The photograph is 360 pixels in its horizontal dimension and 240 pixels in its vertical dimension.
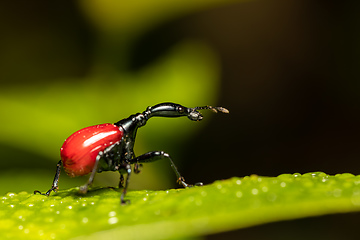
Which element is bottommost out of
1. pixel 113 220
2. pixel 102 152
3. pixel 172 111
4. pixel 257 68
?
pixel 113 220

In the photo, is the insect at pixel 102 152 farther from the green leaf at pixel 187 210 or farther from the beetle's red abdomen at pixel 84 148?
the green leaf at pixel 187 210

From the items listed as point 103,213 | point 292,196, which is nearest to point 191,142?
point 103,213

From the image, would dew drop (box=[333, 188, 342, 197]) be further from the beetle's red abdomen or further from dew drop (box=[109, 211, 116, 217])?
the beetle's red abdomen

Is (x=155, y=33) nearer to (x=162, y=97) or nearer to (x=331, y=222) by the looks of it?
(x=162, y=97)

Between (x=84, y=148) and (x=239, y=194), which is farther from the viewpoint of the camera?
(x=84, y=148)

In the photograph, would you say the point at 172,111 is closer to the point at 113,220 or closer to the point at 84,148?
the point at 84,148

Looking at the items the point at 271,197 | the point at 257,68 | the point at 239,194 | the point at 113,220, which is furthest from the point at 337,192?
the point at 257,68
